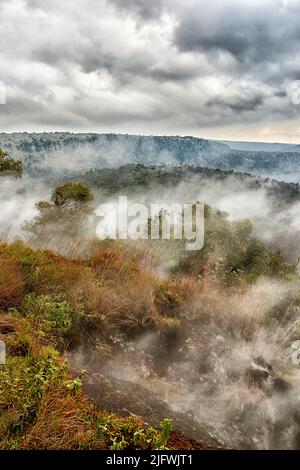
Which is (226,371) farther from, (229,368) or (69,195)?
(69,195)

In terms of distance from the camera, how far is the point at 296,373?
5438 millimetres

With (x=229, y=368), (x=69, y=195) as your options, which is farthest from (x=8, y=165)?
(x=229, y=368)

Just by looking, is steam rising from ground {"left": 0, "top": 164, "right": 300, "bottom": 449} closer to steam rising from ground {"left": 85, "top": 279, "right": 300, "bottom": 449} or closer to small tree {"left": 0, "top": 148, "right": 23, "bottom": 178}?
steam rising from ground {"left": 85, "top": 279, "right": 300, "bottom": 449}

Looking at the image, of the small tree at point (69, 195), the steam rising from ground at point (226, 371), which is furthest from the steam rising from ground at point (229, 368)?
the small tree at point (69, 195)

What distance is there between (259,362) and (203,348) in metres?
0.83

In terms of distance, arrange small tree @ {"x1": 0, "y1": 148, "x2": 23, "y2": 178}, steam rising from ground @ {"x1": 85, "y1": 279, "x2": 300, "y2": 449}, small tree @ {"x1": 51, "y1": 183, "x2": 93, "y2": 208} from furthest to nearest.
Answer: small tree @ {"x1": 51, "y1": 183, "x2": 93, "y2": 208}, small tree @ {"x1": 0, "y1": 148, "x2": 23, "y2": 178}, steam rising from ground @ {"x1": 85, "y1": 279, "x2": 300, "y2": 449}

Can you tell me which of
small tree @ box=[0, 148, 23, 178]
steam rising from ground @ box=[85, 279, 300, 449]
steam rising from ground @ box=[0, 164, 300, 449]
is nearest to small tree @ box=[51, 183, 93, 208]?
small tree @ box=[0, 148, 23, 178]

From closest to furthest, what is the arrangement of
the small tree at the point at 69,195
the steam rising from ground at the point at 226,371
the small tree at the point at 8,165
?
the steam rising from ground at the point at 226,371 → the small tree at the point at 8,165 → the small tree at the point at 69,195

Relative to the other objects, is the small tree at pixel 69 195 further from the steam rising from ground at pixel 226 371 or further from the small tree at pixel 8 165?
the steam rising from ground at pixel 226 371

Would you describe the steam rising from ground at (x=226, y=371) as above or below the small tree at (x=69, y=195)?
below

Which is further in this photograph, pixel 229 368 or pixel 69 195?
pixel 69 195

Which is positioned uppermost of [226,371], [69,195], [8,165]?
[8,165]
